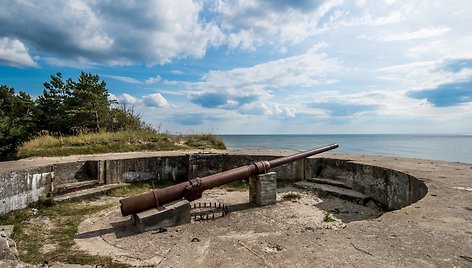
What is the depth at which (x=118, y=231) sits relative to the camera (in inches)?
217

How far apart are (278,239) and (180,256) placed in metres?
1.00

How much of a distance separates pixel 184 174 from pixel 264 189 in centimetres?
435

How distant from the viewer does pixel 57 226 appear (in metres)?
5.81

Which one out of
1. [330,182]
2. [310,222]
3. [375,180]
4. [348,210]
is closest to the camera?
[310,222]

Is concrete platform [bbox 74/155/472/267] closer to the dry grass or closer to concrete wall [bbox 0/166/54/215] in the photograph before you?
concrete wall [bbox 0/166/54/215]

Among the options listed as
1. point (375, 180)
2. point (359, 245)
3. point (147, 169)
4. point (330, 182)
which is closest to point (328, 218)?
point (375, 180)

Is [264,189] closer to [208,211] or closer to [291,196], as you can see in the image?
[291,196]

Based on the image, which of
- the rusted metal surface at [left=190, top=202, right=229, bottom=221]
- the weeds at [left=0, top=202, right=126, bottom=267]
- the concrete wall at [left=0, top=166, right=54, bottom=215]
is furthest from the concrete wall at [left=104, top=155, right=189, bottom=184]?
the rusted metal surface at [left=190, top=202, right=229, bottom=221]

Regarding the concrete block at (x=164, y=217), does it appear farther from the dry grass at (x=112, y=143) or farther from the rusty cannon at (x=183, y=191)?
the dry grass at (x=112, y=143)

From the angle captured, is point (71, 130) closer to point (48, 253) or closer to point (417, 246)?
point (48, 253)

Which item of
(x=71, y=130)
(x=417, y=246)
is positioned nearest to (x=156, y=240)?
(x=417, y=246)

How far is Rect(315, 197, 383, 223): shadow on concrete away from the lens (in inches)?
255

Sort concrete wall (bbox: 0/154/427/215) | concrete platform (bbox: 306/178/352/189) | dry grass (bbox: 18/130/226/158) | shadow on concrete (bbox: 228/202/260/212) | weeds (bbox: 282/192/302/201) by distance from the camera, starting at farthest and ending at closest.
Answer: dry grass (bbox: 18/130/226/158) → concrete platform (bbox: 306/178/352/189) → weeds (bbox: 282/192/302/201) → shadow on concrete (bbox: 228/202/260/212) → concrete wall (bbox: 0/154/427/215)

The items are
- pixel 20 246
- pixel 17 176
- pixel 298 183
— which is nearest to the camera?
pixel 20 246
